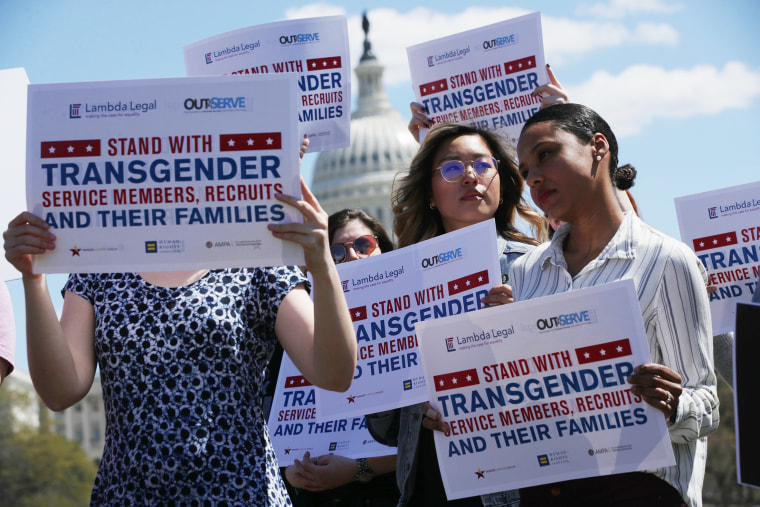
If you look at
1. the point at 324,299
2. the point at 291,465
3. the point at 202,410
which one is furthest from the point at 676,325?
the point at 291,465

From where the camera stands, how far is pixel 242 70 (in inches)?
254

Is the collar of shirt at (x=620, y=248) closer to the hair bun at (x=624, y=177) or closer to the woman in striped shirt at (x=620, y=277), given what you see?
the woman in striped shirt at (x=620, y=277)

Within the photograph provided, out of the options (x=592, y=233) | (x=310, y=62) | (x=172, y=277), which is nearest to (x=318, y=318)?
(x=172, y=277)

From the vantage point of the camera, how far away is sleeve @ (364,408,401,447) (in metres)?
5.17

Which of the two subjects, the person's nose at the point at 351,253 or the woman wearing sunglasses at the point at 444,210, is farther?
the person's nose at the point at 351,253

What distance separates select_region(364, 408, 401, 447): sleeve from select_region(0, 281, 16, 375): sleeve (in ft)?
5.43

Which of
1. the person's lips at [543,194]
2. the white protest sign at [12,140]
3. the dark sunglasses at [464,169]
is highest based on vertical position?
the white protest sign at [12,140]

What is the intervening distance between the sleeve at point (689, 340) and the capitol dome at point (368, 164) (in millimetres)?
108241

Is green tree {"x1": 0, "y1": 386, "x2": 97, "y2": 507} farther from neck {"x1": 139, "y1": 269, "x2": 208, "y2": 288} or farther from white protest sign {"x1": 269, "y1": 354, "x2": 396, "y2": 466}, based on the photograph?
neck {"x1": 139, "y1": 269, "x2": 208, "y2": 288}

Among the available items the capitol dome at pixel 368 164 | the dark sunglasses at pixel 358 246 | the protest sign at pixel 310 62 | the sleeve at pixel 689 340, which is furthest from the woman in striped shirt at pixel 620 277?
the capitol dome at pixel 368 164

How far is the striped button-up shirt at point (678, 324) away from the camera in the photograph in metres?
3.86

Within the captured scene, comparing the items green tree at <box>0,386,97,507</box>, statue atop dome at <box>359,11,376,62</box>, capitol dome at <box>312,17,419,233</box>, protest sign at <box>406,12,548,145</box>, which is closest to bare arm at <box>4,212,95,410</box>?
protest sign at <box>406,12,548,145</box>

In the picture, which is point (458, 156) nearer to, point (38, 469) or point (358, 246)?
point (358, 246)

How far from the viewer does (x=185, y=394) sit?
12.5ft
